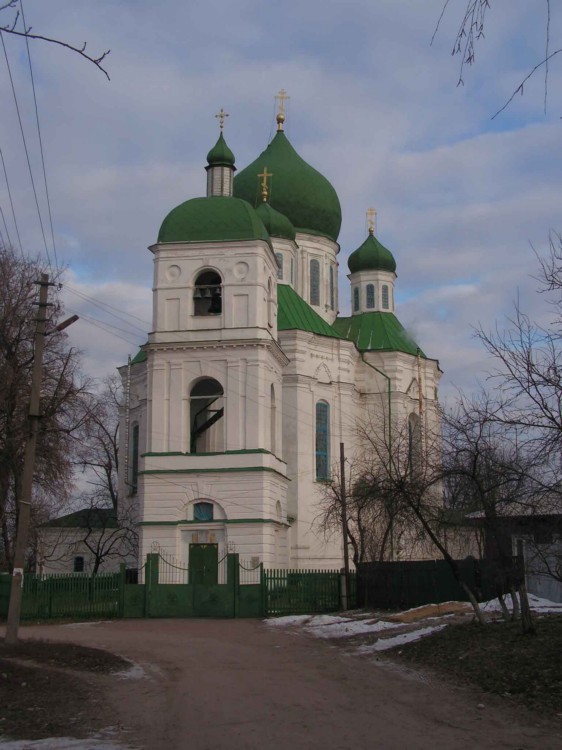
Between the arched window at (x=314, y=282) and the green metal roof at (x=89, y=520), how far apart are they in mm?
15321

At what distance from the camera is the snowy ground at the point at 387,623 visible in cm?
1923

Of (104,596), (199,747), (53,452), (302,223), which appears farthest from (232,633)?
(302,223)

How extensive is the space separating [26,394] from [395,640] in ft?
50.4

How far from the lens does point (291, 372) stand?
41875 mm

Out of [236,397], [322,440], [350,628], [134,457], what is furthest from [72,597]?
[322,440]

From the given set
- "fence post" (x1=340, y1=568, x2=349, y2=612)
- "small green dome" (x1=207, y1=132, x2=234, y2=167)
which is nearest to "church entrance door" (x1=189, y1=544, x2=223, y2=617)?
"fence post" (x1=340, y1=568, x2=349, y2=612)

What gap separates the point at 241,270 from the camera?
35.7m

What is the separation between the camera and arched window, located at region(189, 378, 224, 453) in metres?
37.3

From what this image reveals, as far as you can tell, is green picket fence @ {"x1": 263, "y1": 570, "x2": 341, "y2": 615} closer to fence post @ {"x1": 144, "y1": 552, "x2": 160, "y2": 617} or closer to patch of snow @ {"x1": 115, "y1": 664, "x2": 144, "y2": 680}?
fence post @ {"x1": 144, "y1": 552, "x2": 160, "y2": 617}

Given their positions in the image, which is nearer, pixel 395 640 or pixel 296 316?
pixel 395 640

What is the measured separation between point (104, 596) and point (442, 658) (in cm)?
1581

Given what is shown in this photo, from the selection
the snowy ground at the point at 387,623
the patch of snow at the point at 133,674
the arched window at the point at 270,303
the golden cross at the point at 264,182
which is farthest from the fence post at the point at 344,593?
the golden cross at the point at 264,182

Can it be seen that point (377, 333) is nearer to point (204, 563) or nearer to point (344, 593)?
point (204, 563)

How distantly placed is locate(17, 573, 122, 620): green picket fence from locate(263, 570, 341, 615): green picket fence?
4.51 metres
